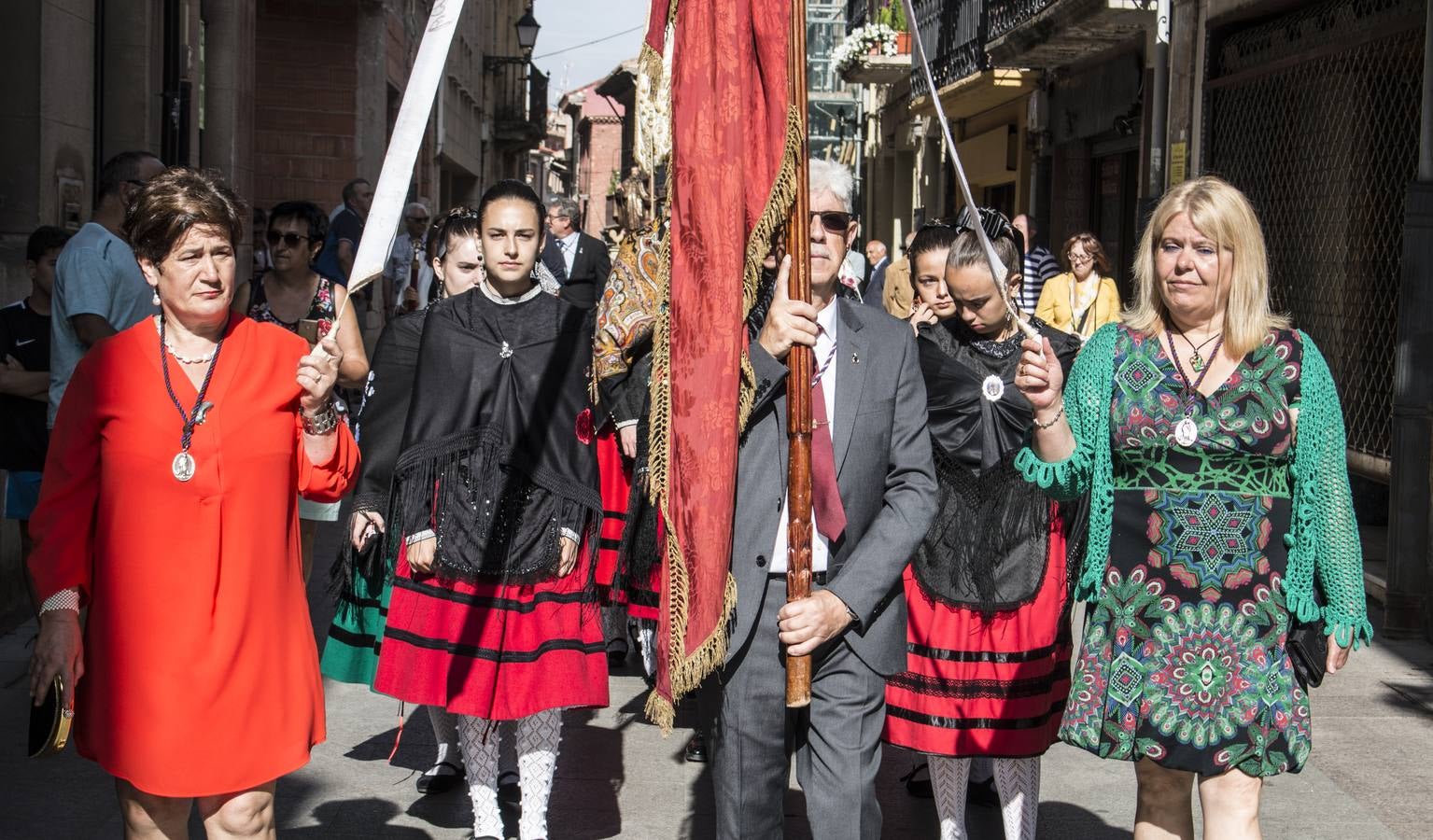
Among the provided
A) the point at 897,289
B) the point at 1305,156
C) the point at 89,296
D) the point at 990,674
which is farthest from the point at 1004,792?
the point at 897,289

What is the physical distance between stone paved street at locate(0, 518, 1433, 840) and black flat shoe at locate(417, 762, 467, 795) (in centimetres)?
4

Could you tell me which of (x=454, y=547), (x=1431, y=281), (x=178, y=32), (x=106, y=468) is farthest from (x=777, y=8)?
(x=178, y=32)

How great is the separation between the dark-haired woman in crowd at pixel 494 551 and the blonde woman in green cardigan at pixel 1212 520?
171cm

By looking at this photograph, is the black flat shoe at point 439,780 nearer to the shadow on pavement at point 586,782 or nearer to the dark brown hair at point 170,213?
the shadow on pavement at point 586,782

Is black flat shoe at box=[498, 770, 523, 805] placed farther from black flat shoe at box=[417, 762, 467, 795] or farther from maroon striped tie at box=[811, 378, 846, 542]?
maroon striped tie at box=[811, 378, 846, 542]

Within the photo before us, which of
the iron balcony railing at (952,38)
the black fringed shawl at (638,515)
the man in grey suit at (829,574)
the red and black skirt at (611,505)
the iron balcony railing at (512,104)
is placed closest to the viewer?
the man in grey suit at (829,574)

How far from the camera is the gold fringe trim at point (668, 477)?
3.53 m

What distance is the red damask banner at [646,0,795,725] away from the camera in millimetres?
3500

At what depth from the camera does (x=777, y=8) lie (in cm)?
358

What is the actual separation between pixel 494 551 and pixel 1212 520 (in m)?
2.21

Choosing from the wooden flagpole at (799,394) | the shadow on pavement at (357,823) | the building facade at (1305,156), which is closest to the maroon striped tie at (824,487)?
the wooden flagpole at (799,394)

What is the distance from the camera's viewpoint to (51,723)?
338cm

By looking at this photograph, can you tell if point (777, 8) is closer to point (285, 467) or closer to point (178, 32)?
point (285, 467)

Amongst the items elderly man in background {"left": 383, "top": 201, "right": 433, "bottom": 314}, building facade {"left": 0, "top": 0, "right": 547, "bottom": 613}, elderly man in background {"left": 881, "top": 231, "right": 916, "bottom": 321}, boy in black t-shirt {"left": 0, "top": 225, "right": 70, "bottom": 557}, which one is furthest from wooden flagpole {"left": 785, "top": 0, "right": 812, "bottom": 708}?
elderly man in background {"left": 383, "top": 201, "right": 433, "bottom": 314}
